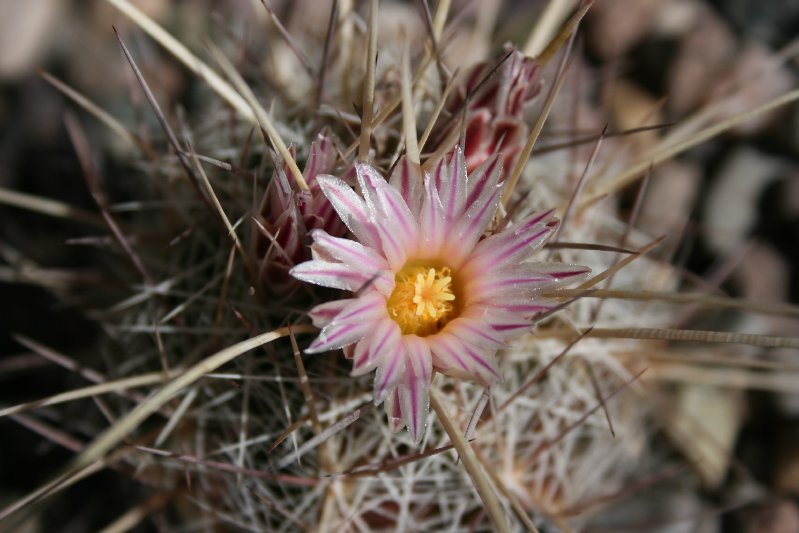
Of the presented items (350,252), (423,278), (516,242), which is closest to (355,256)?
(350,252)

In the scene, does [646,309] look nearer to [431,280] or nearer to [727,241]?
[727,241]

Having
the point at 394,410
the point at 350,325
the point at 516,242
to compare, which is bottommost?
the point at 394,410

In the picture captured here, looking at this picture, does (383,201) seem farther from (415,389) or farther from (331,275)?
(415,389)

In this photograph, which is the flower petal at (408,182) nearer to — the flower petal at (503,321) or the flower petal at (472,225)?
the flower petal at (472,225)

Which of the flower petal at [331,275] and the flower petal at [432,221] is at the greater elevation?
the flower petal at [432,221]

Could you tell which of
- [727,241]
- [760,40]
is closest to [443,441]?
[727,241]

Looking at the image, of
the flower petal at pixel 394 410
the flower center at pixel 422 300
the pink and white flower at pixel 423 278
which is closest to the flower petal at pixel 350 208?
the pink and white flower at pixel 423 278

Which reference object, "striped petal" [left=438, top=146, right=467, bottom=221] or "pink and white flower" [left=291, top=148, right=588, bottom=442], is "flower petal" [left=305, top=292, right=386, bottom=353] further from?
"striped petal" [left=438, top=146, right=467, bottom=221]

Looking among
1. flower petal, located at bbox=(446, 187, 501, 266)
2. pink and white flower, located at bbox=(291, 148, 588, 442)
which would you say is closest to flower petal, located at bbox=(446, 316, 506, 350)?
pink and white flower, located at bbox=(291, 148, 588, 442)
